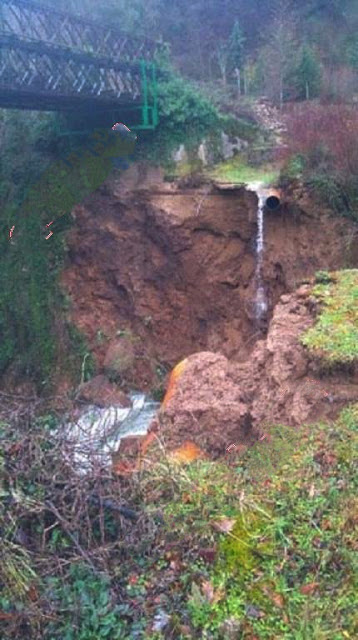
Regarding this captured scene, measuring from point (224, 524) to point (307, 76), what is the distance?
14.9 meters

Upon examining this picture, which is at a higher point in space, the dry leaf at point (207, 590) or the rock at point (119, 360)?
the dry leaf at point (207, 590)

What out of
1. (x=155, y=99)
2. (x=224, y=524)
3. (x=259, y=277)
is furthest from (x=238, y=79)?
(x=224, y=524)

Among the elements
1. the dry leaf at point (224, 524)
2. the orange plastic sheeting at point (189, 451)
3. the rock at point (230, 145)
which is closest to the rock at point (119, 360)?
the rock at point (230, 145)

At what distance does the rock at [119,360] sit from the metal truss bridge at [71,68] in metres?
4.95

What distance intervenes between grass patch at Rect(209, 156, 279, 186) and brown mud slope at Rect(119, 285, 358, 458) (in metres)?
5.84

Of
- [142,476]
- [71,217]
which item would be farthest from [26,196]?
[142,476]

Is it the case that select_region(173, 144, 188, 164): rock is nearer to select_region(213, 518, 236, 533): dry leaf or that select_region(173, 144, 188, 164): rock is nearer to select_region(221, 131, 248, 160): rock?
select_region(221, 131, 248, 160): rock

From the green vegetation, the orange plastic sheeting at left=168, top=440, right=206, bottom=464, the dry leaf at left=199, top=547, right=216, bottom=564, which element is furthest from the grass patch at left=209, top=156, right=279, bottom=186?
the dry leaf at left=199, top=547, right=216, bottom=564

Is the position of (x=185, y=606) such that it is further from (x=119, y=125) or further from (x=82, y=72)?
(x=119, y=125)

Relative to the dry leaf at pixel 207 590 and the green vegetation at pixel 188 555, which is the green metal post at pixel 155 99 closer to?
the green vegetation at pixel 188 555

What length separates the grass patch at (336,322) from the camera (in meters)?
6.01

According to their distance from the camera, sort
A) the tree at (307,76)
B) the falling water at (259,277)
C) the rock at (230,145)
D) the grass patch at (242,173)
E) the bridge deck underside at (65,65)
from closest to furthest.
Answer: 1. the bridge deck underside at (65,65)
2. the falling water at (259,277)
3. the grass patch at (242,173)
4. the rock at (230,145)
5. the tree at (307,76)

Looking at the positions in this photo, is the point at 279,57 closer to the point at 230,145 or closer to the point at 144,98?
the point at 230,145

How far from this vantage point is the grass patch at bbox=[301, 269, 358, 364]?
237 inches
